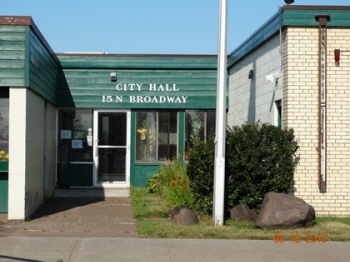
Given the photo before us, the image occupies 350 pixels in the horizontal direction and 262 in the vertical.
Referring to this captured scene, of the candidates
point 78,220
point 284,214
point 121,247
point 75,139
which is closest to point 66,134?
point 75,139

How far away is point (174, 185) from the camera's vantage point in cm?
1347

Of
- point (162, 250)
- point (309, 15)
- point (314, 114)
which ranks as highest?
point (309, 15)

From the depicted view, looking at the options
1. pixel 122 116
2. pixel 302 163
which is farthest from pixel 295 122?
pixel 122 116

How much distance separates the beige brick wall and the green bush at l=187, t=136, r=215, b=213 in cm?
181

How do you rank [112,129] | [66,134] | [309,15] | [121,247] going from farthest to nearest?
1. [112,129]
2. [66,134]
3. [309,15]
4. [121,247]

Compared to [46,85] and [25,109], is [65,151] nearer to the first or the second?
[46,85]

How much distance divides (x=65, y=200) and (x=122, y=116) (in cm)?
324

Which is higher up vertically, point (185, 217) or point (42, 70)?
point (42, 70)

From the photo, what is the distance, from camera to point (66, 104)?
56.7 feet

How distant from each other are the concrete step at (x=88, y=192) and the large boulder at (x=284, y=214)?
645cm

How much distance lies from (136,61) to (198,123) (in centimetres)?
259

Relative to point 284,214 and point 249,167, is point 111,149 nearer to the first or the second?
point 249,167

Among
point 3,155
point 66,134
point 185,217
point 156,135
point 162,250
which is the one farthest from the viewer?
point 156,135

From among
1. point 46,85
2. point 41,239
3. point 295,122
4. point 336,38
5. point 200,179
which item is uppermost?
point 336,38
